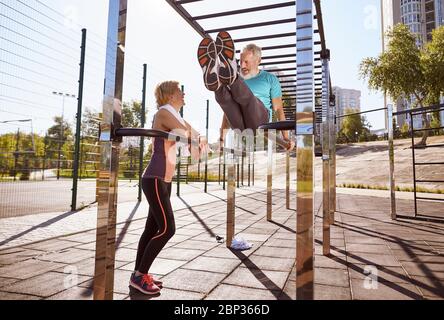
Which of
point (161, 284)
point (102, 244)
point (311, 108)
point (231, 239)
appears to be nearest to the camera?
point (311, 108)

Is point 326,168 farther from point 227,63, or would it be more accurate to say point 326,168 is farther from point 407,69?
point 407,69

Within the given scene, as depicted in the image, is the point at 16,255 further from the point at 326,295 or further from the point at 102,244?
the point at 326,295

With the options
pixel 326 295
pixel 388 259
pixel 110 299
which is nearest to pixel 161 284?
pixel 110 299

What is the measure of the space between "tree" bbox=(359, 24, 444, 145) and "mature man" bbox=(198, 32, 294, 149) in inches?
816

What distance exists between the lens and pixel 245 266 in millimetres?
2580

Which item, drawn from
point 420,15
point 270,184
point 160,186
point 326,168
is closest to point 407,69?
point 270,184

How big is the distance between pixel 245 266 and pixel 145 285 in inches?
37.5

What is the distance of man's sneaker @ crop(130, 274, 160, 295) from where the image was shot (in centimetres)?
193

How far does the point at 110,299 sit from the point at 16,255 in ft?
6.20

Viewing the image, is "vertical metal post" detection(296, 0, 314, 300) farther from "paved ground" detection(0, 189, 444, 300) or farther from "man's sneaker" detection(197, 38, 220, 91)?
"man's sneaker" detection(197, 38, 220, 91)

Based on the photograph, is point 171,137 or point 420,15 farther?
point 420,15

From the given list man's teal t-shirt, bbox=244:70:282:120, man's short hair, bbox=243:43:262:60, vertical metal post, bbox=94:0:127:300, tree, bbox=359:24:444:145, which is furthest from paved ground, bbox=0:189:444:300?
tree, bbox=359:24:444:145

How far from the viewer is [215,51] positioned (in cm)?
216
